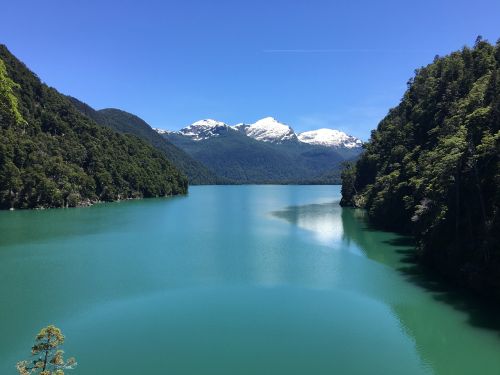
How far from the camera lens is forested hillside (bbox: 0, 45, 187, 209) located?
10538 cm

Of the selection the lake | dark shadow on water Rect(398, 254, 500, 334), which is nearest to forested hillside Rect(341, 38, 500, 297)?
dark shadow on water Rect(398, 254, 500, 334)

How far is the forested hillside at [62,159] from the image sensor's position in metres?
105

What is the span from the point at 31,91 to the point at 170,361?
146 meters

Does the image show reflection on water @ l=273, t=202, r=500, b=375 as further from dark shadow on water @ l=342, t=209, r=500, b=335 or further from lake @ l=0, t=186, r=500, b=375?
lake @ l=0, t=186, r=500, b=375

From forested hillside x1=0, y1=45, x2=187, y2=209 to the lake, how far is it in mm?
54601

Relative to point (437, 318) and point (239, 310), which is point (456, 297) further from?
point (239, 310)

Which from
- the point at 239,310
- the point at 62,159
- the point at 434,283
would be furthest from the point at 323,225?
the point at 62,159

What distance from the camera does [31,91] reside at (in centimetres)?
14275

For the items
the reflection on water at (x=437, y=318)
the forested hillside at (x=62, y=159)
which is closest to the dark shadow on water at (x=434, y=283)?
the reflection on water at (x=437, y=318)

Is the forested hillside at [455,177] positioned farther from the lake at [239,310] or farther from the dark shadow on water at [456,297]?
the lake at [239,310]

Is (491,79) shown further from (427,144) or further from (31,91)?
(31,91)

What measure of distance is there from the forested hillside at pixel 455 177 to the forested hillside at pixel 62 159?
250 feet

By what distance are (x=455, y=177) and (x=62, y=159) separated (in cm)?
11835

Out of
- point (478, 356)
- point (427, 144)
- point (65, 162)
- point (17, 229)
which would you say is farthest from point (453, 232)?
point (65, 162)
